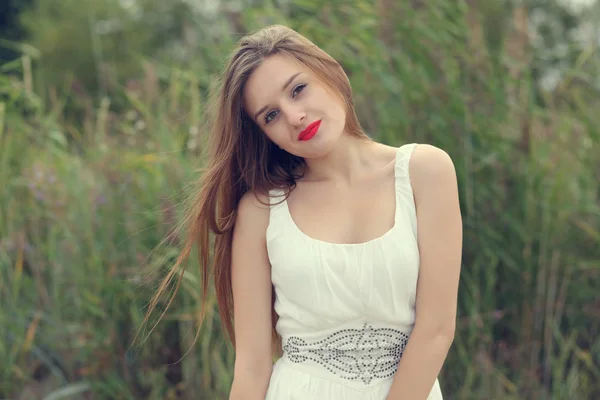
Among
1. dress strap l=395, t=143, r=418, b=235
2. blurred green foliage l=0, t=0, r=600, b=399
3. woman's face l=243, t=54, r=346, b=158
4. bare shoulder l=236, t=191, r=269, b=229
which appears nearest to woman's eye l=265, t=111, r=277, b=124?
woman's face l=243, t=54, r=346, b=158

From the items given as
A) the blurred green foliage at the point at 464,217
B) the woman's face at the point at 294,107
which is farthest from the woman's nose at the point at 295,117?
the blurred green foliage at the point at 464,217

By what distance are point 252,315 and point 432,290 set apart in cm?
47

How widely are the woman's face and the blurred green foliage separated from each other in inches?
43.8

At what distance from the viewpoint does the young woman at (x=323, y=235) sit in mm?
1881

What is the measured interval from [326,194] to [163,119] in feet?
5.40

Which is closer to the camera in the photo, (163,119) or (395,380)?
(395,380)

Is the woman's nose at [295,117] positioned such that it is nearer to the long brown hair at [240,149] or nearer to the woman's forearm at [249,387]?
the long brown hair at [240,149]

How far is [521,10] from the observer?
11.1 feet

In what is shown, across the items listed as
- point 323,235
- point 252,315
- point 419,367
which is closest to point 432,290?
point 419,367

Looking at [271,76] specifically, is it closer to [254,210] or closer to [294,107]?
[294,107]

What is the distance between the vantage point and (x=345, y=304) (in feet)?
6.31

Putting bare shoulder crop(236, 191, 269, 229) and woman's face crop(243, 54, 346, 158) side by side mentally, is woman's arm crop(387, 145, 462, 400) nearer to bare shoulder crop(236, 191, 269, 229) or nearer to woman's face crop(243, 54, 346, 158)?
woman's face crop(243, 54, 346, 158)

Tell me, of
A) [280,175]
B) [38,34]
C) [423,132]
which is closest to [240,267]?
[280,175]

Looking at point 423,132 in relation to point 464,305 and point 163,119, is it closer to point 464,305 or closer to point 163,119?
point 464,305
